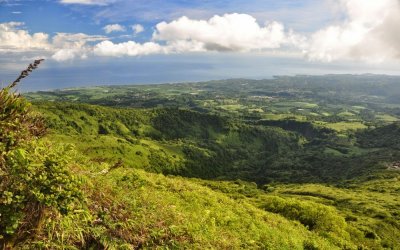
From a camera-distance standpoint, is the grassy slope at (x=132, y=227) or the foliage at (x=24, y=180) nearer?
the foliage at (x=24, y=180)

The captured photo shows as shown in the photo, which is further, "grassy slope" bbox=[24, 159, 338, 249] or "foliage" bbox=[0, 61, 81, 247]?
"grassy slope" bbox=[24, 159, 338, 249]

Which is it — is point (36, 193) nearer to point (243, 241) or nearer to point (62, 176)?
point (62, 176)

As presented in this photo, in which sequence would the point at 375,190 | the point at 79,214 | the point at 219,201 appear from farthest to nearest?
1. the point at 375,190
2. the point at 219,201
3. the point at 79,214

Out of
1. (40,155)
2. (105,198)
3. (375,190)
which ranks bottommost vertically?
(375,190)

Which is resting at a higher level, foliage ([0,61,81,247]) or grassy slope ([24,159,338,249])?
foliage ([0,61,81,247])

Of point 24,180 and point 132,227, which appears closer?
point 24,180

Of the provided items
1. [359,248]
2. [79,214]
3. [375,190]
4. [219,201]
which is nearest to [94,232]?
[79,214]

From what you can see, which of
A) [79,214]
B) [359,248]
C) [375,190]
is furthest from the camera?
[375,190]

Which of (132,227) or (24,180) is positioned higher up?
(24,180)

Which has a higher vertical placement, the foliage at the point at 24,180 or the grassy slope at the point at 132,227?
the foliage at the point at 24,180

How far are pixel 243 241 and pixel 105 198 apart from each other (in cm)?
1036

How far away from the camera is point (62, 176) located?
1172 centimetres

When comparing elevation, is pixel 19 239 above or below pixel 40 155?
below

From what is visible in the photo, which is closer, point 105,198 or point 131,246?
point 131,246
